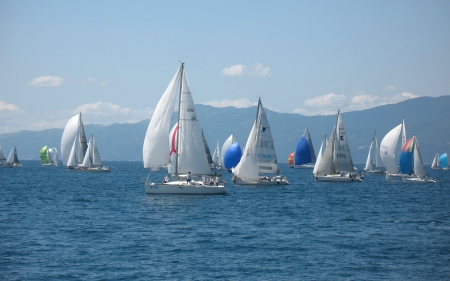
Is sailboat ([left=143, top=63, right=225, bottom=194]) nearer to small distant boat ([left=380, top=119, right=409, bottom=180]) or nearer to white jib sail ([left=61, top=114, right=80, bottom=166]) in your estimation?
small distant boat ([left=380, top=119, right=409, bottom=180])

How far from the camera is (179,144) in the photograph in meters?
51.4

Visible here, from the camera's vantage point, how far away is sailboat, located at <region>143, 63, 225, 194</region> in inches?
1971

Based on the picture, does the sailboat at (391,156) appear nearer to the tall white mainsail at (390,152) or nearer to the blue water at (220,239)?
the tall white mainsail at (390,152)

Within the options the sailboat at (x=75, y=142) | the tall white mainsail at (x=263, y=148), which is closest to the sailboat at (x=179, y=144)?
the tall white mainsail at (x=263, y=148)

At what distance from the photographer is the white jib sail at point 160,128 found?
5003cm

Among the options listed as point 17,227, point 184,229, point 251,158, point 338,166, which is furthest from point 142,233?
point 338,166

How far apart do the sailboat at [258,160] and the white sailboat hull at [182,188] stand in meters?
12.0

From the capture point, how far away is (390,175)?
85625 millimetres

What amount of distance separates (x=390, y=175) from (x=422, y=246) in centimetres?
5703

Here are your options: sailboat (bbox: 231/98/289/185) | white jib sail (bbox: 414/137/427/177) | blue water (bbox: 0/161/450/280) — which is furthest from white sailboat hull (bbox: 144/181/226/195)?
white jib sail (bbox: 414/137/427/177)

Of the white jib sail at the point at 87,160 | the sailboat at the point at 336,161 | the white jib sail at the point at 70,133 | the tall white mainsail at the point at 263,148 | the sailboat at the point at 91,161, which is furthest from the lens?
the white jib sail at the point at 70,133

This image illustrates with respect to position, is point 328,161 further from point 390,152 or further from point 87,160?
point 87,160

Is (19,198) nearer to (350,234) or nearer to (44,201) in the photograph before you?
(44,201)

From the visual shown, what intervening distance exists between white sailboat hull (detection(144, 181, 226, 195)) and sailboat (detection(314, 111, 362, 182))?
2899cm
